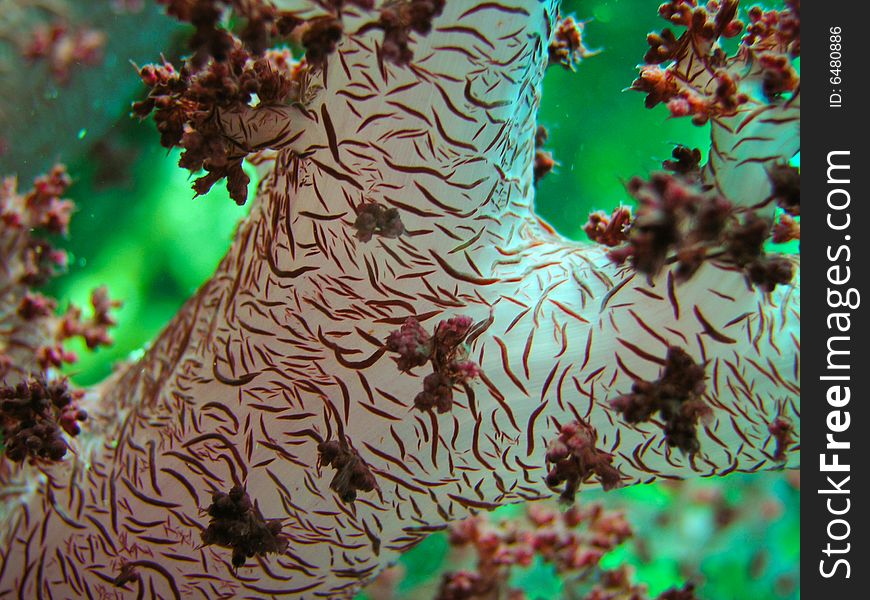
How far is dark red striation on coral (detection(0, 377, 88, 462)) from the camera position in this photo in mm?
2082

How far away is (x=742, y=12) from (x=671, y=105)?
4.55ft

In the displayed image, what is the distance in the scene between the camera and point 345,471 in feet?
5.94

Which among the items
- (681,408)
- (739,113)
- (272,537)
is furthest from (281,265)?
(739,113)

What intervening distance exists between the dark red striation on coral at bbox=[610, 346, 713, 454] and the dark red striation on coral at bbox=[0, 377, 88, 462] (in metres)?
1.82

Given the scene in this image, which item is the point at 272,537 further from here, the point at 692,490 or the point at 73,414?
the point at 692,490

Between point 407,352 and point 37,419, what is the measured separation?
1.40 metres

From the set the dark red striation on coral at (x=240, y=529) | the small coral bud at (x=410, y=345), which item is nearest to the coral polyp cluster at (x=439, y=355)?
the small coral bud at (x=410, y=345)

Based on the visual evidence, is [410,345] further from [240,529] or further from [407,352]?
[240,529]

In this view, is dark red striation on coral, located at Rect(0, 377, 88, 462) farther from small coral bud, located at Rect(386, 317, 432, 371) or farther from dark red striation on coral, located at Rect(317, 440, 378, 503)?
small coral bud, located at Rect(386, 317, 432, 371)

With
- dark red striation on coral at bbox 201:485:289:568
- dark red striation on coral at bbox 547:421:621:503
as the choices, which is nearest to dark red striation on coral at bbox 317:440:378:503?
dark red striation on coral at bbox 201:485:289:568

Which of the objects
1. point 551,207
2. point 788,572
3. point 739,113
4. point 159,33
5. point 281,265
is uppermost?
point 159,33

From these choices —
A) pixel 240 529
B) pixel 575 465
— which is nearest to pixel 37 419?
pixel 240 529

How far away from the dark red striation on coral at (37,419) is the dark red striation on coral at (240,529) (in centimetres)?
64
